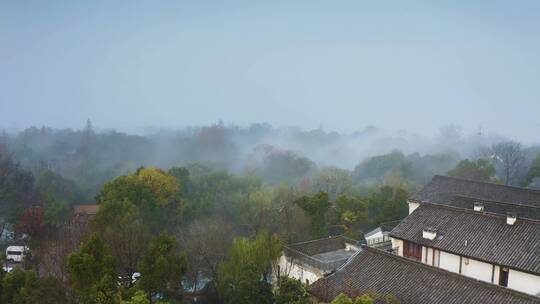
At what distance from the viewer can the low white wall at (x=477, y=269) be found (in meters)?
18.6

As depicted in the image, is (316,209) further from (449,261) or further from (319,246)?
(449,261)

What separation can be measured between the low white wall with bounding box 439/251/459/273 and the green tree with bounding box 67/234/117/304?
1485cm

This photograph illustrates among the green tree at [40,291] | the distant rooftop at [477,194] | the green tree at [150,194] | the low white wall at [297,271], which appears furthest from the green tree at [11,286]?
the distant rooftop at [477,194]

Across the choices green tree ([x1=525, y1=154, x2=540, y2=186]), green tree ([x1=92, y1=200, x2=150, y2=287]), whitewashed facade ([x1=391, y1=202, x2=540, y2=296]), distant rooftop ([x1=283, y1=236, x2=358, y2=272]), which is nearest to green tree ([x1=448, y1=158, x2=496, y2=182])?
green tree ([x1=525, y1=154, x2=540, y2=186])

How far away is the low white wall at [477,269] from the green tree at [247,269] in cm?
898

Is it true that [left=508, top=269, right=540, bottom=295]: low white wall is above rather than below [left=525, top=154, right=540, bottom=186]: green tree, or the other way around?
above

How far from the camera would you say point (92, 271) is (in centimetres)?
1789

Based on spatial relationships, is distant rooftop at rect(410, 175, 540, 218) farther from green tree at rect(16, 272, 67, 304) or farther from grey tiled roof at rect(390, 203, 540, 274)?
green tree at rect(16, 272, 67, 304)

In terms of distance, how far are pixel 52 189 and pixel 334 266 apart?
37.2 meters

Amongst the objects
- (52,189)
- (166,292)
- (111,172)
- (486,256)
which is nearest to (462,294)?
(486,256)

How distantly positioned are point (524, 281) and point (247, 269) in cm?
1212

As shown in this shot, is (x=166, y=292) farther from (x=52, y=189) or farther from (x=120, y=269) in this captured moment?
(x=52, y=189)

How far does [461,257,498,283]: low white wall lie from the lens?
60.9 feet

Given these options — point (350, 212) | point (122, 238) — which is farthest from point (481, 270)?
point (122, 238)
